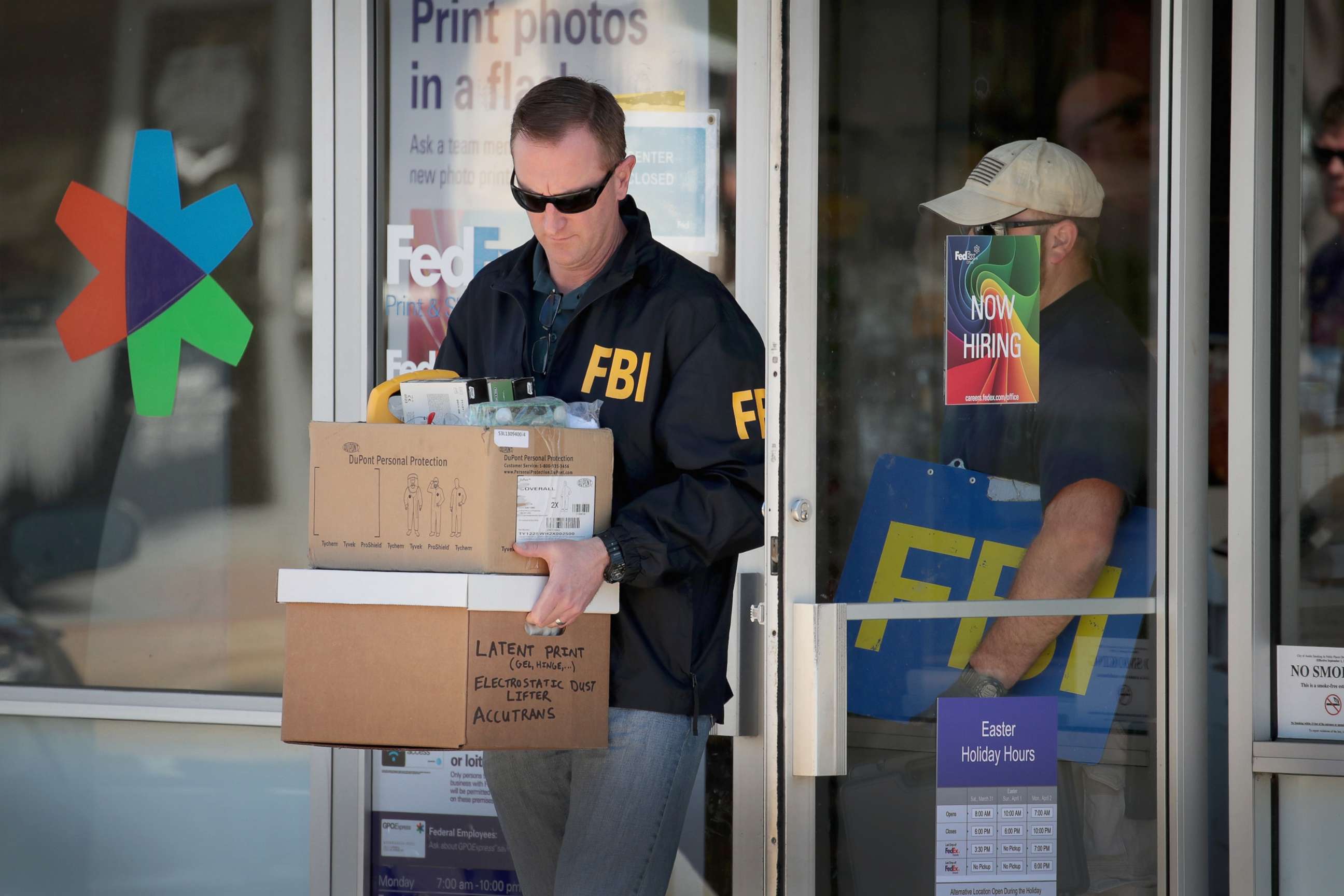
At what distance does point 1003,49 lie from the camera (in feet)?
9.79

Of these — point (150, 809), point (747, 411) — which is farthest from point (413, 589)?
point (150, 809)

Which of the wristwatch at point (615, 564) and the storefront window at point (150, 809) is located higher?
the wristwatch at point (615, 564)

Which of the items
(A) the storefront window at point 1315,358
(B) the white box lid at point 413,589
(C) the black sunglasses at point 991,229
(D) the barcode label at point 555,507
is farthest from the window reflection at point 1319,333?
(B) the white box lid at point 413,589

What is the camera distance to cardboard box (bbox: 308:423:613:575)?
1.87m

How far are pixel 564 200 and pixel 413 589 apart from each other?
656mm

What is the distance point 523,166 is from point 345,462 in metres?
0.55

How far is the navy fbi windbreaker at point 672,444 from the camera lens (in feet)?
6.50

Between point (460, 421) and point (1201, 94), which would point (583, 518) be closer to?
point (460, 421)

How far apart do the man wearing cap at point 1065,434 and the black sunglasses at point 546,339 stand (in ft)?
3.83

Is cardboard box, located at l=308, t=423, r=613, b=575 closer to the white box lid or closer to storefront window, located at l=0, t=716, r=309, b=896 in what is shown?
the white box lid

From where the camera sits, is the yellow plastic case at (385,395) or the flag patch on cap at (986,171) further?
the flag patch on cap at (986,171)

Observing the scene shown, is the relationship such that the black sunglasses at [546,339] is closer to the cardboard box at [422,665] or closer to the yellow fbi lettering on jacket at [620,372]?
the yellow fbi lettering on jacket at [620,372]

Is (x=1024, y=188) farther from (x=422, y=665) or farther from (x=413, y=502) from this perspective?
(x=422, y=665)

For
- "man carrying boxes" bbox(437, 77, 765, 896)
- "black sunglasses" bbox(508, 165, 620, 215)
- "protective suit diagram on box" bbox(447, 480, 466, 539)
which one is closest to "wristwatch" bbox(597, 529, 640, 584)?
"man carrying boxes" bbox(437, 77, 765, 896)
